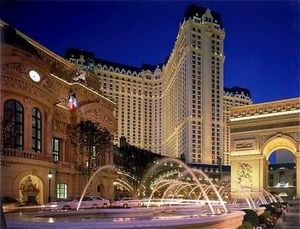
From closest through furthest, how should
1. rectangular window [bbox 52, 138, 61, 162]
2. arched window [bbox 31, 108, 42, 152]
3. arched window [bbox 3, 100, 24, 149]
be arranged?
arched window [bbox 3, 100, 24, 149], arched window [bbox 31, 108, 42, 152], rectangular window [bbox 52, 138, 61, 162]

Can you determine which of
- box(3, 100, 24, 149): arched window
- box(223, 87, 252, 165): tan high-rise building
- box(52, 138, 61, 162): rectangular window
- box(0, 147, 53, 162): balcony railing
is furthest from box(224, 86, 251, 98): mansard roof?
box(3, 100, 24, 149): arched window

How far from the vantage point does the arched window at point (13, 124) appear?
21250 mm

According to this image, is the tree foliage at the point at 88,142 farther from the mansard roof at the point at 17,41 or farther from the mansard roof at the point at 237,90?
the mansard roof at the point at 237,90

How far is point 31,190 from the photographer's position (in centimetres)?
2408

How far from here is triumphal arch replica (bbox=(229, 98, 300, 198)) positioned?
3141cm

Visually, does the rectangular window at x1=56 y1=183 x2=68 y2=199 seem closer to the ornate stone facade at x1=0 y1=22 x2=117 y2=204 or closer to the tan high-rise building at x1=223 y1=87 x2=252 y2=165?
the ornate stone facade at x1=0 y1=22 x2=117 y2=204

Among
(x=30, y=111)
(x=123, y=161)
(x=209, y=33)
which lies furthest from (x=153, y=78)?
(x=30, y=111)

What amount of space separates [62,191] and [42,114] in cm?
611

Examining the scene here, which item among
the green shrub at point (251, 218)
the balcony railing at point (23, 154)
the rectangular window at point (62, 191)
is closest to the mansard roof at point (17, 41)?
the balcony railing at point (23, 154)

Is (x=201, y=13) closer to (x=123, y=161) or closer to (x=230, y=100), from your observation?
(x=230, y=100)

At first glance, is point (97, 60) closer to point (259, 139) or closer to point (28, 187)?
point (259, 139)

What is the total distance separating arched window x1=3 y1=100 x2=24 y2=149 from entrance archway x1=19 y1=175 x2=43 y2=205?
1.91 m

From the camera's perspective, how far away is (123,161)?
4153cm

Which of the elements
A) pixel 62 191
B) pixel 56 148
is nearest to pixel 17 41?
pixel 56 148
